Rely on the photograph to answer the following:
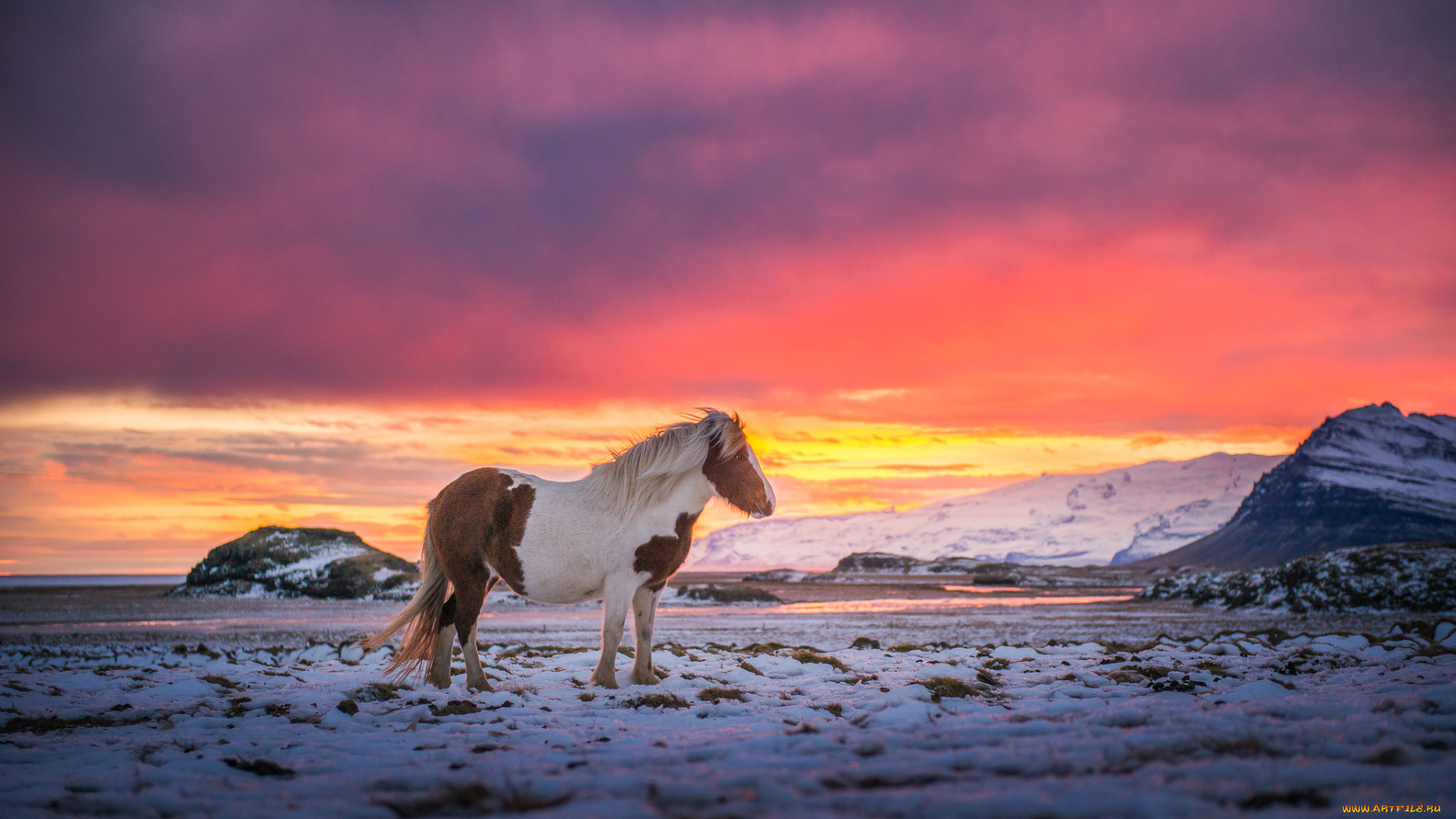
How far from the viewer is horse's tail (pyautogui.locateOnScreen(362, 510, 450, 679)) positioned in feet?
26.0

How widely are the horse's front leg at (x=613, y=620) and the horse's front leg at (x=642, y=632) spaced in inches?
8.9

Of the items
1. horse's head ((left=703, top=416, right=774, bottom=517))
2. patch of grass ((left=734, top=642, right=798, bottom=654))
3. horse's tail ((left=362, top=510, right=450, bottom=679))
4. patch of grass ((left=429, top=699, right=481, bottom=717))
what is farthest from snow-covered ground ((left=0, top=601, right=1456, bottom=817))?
horse's head ((left=703, top=416, right=774, bottom=517))

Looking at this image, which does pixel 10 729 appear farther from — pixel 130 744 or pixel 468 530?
pixel 468 530

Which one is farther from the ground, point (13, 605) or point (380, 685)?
point (380, 685)

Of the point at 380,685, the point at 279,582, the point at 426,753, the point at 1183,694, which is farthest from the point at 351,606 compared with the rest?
the point at 1183,694

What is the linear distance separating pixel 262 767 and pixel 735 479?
470 cm

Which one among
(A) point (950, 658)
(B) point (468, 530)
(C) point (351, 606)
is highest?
(B) point (468, 530)

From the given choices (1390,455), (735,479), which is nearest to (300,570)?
(735,479)

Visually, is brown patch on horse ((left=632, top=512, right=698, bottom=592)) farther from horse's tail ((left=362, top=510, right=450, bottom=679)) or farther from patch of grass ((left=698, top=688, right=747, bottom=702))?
horse's tail ((left=362, top=510, right=450, bottom=679))

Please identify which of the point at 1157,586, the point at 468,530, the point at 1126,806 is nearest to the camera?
the point at 1126,806

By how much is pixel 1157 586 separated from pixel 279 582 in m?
36.6

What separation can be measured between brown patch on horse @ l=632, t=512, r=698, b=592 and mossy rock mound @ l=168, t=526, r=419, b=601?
2544cm

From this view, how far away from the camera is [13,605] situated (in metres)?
24.9

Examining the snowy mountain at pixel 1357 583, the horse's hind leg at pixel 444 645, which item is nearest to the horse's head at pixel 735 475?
the horse's hind leg at pixel 444 645
